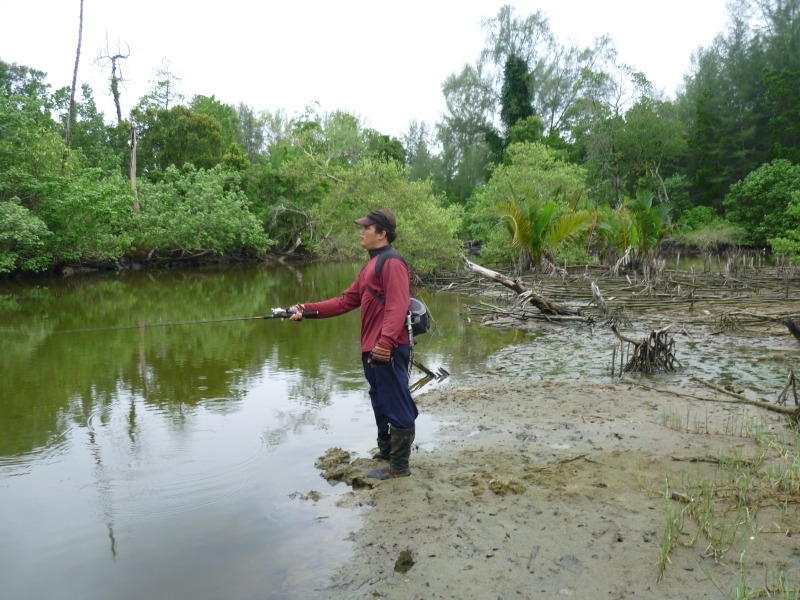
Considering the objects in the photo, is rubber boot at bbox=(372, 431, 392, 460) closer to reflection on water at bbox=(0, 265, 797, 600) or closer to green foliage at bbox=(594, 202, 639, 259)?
reflection on water at bbox=(0, 265, 797, 600)

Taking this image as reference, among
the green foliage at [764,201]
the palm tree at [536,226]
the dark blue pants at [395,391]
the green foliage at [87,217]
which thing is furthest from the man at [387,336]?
the green foliage at [764,201]

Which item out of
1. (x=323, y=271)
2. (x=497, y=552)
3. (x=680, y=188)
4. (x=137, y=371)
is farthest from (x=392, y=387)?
(x=680, y=188)

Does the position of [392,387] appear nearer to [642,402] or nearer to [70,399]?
[642,402]

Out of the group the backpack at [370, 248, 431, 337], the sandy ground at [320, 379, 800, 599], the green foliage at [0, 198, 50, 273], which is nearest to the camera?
the sandy ground at [320, 379, 800, 599]

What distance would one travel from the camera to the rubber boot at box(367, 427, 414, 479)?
4371 millimetres

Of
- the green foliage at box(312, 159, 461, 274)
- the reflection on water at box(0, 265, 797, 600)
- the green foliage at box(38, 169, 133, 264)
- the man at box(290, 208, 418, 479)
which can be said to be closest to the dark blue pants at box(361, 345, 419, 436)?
the man at box(290, 208, 418, 479)

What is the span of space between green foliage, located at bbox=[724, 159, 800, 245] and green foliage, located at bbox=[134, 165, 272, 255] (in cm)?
2479

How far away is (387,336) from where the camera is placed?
4.20 m

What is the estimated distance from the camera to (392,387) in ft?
14.3

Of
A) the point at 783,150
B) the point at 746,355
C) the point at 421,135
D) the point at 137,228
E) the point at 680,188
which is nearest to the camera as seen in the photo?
the point at 746,355

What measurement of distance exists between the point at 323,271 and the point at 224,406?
75.1 feet

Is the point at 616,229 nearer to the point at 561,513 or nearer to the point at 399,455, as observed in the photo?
the point at 399,455

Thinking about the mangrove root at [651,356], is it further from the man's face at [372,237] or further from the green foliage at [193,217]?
the green foliage at [193,217]

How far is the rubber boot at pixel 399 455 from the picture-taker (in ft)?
14.3
